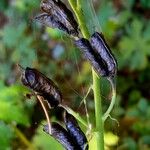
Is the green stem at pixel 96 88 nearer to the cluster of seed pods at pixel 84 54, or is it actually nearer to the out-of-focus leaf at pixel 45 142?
the cluster of seed pods at pixel 84 54

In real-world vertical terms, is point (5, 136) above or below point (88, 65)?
below

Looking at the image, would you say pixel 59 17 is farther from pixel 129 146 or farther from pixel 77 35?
pixel 129 146

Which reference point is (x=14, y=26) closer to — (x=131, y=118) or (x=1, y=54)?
(x=1, y=54)

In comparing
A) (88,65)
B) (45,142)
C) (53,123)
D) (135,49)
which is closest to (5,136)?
(45,142)

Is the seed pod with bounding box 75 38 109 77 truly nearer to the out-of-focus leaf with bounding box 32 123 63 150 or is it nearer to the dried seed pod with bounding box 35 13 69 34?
the dried seed pod with bounding box 35 13 69 34

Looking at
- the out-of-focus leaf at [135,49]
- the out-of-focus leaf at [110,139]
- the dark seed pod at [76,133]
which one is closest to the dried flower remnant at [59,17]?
the dark seed pod at [76,133]

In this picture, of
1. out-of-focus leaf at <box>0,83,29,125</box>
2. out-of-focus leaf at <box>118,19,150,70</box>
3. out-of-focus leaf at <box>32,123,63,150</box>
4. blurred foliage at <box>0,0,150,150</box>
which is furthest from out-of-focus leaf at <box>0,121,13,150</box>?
out-of-focus leaf at <box>118,19,150,70</box>
